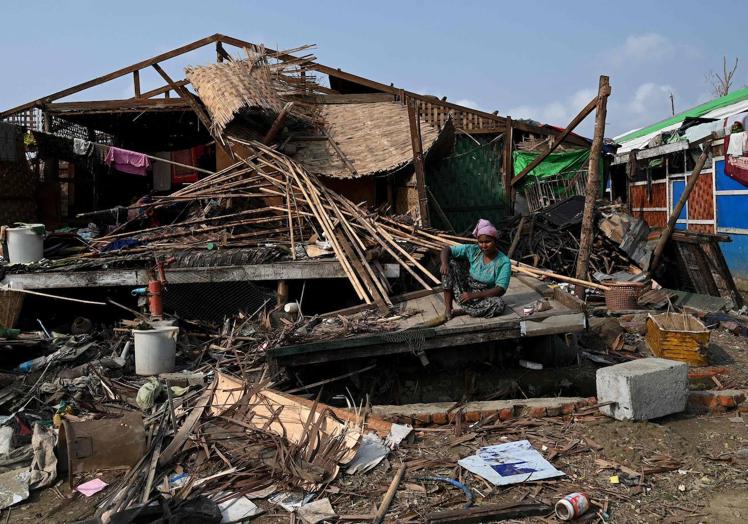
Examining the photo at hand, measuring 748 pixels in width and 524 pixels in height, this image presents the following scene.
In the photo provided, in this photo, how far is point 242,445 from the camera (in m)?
4.39

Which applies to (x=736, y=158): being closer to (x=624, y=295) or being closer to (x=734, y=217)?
(x=734, y=217)

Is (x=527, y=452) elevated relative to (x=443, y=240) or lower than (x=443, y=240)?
lower

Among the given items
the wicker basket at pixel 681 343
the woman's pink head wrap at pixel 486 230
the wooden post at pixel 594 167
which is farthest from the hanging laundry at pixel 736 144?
the woman's pink head wrap at pixel 486 230

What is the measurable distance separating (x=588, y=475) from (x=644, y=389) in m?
1.11

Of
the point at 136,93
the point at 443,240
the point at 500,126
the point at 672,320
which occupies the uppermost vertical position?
the point at 136,93

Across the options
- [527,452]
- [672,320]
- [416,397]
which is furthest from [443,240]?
[527,452]

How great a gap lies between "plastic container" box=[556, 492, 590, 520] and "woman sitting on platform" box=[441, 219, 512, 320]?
2588 millimetres

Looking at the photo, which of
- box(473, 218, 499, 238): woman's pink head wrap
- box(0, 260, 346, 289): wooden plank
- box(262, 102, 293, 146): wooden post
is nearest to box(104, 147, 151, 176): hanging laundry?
box(262, 102, 293, 146): wooden post

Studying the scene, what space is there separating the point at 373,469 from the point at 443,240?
427cm

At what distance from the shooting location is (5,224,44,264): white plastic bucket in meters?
7.41

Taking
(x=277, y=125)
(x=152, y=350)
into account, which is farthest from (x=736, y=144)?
(x=152, y=350)

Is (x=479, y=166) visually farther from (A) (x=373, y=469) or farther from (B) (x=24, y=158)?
(A) (x=373, y=469)

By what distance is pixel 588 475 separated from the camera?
4059 mm

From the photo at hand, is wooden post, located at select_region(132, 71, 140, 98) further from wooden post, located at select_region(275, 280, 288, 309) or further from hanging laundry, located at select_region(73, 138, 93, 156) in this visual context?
wooden post, located at select_region(275, 280, 288, 309)
